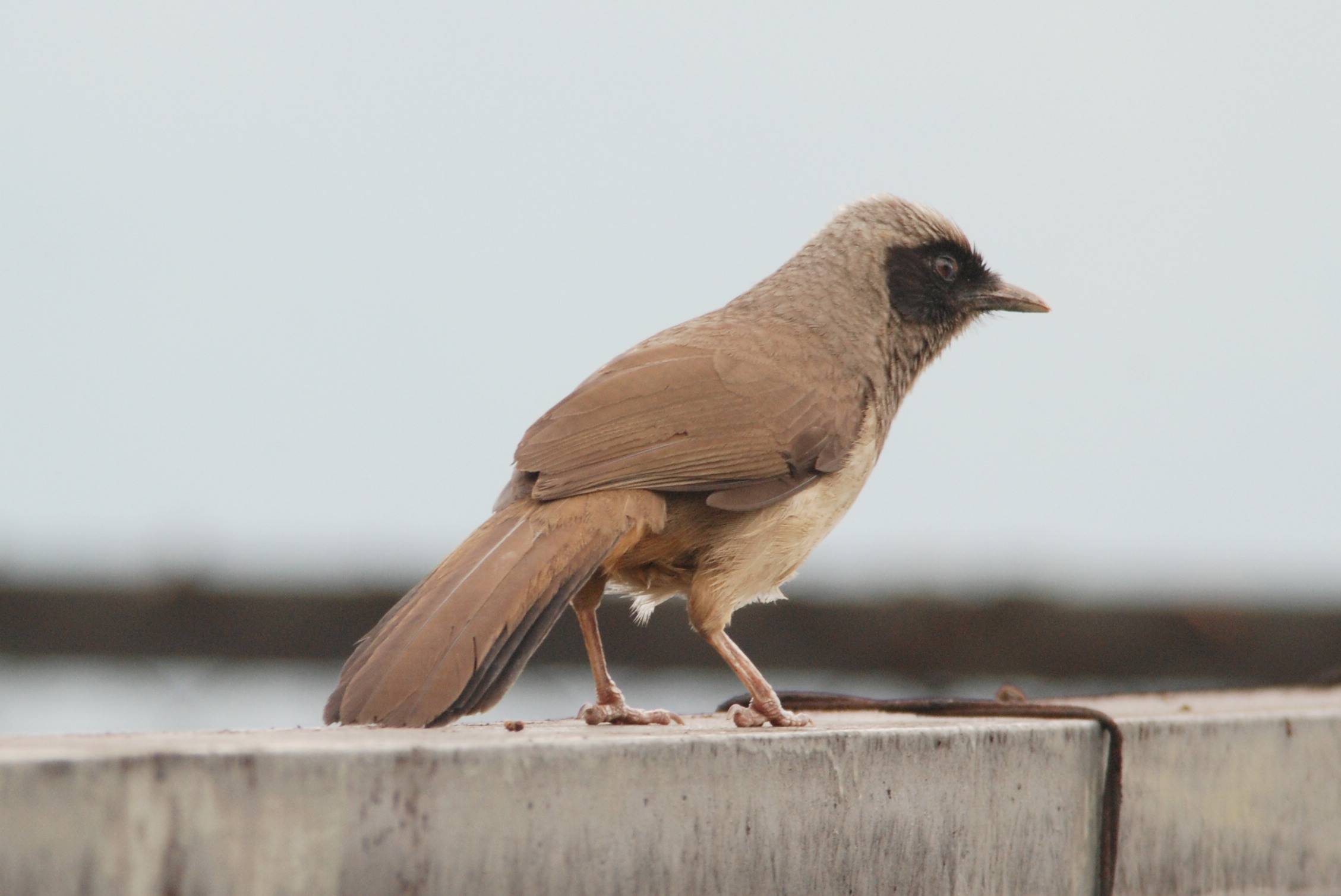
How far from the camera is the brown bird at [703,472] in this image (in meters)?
3.06

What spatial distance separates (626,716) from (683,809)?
1.32 meters

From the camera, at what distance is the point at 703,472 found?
405 cm

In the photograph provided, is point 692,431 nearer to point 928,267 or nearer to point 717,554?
point 717,554

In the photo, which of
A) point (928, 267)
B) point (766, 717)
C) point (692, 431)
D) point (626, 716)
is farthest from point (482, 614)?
point (928, 267)

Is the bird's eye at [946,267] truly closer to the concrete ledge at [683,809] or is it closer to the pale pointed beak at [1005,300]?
the pale pointed beak at [1005,300]

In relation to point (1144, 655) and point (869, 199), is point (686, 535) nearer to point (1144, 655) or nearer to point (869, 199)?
point (869, 199)

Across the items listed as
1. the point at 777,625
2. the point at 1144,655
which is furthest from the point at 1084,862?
the point at 1144,655

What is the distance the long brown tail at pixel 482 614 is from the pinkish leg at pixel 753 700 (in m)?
0.47

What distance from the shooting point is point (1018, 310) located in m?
5.49

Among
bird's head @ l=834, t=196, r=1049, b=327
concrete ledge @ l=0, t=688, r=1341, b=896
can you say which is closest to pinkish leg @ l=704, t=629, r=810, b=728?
concrete ledge @ l=0, t=688, r=1341, b=896

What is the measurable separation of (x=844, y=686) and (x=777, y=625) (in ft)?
1.50

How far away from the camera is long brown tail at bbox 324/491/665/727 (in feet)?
9.36

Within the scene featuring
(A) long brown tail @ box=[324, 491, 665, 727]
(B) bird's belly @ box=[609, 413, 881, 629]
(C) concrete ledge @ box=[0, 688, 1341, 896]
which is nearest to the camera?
(C) concrete ledge @ box=[0, 688, 1341, 896]

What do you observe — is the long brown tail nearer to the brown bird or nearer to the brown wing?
the brown bird
